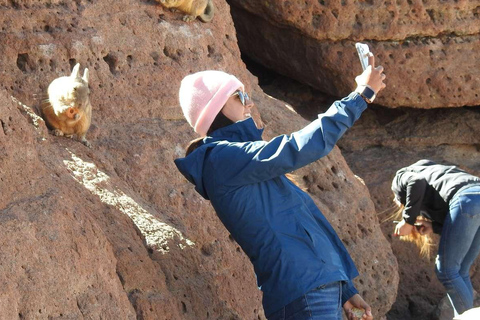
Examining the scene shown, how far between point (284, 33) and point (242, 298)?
4.31 m

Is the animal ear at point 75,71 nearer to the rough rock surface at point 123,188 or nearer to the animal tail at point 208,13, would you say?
the rough rock surface at point 123,188

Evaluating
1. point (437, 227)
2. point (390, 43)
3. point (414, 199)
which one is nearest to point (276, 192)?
point (414, 199)

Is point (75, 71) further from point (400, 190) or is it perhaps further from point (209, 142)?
A: point (400, 190)

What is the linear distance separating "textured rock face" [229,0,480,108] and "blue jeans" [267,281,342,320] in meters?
4.80

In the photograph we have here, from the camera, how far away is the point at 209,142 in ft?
12.0

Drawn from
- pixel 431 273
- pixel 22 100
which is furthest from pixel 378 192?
pixel 22 100

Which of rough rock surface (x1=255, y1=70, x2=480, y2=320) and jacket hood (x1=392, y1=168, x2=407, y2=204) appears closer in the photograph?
jacket hood (x1=392, y1=168, x2=407, y2=204)

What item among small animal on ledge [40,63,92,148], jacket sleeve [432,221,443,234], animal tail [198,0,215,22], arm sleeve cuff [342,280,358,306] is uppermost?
animal tail [198,0,215,22]

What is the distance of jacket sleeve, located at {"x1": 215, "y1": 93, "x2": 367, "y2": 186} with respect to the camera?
333 cm

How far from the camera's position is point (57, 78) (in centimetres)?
525

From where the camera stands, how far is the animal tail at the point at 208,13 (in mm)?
6463

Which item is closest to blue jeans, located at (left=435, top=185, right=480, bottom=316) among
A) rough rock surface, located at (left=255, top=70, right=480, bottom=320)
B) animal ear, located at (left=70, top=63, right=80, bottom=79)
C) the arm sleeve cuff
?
the arm sleeve cuff

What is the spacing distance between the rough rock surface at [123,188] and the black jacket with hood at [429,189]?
775 millimetres

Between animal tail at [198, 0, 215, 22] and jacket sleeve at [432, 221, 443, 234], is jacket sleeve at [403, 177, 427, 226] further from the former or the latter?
animal tail at [198, 0, 215, 22]
